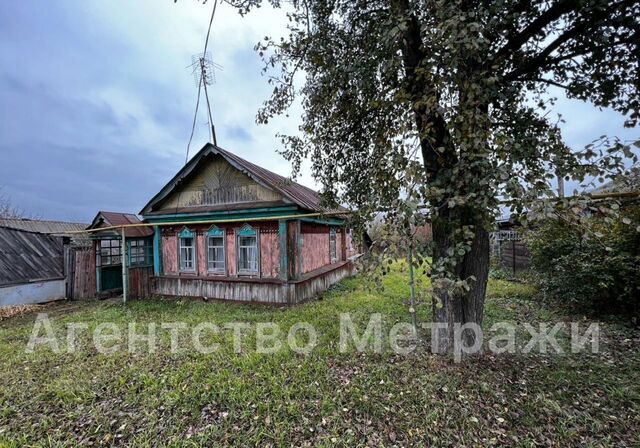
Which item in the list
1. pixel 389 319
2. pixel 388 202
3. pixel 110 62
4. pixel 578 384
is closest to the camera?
pixel 388 202

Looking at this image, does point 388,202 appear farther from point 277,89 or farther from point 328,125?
point 277,89

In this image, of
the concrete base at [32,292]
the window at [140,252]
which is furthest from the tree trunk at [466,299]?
the concrete base at [32,292]

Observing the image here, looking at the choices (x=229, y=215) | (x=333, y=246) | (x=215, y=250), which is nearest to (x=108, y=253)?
(x=215, y=250)

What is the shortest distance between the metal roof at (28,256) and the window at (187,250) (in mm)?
4909

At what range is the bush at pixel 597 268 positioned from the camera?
4.98 m

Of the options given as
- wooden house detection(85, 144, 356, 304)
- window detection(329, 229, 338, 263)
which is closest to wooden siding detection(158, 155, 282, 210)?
wooden house detection(85, 144, 356, 304)

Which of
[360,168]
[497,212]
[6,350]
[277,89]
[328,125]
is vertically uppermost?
[277,89]

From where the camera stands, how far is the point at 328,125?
480cm

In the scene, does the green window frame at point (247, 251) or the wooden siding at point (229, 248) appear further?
the green window frame at point (247, 251)

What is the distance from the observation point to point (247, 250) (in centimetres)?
840

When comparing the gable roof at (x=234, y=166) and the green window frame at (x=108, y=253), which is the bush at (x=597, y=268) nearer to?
the gable roof at (x=234, y=166)

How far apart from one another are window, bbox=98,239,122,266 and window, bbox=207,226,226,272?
4393 millimetres

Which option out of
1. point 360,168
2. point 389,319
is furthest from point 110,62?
point 389,319

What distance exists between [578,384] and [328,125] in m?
4.96
